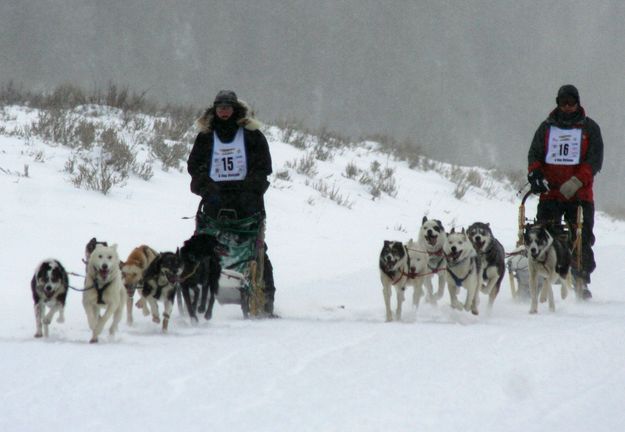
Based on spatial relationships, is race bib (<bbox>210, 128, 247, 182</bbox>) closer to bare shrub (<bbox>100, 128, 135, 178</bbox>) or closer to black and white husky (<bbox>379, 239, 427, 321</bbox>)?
black and white husky (<bbox>379, 239, 427, 321</bbox>)

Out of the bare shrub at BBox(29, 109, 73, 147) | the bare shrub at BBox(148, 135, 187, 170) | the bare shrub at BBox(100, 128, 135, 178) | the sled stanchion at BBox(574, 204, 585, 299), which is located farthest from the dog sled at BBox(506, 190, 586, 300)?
the bare shrub at BBox(29, 109, 73, 147)

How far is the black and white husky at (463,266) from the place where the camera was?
23.9 ft

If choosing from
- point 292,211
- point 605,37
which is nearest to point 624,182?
point 605,37

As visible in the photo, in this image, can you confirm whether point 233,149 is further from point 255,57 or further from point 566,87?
point 255,57

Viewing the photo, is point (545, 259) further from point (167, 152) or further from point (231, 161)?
point (167, 152)

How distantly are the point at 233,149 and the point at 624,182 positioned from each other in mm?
54865

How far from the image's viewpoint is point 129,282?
6562 mm

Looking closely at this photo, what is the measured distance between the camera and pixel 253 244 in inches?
279

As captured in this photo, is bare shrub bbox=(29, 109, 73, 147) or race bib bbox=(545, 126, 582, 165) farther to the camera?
bare shrub bbox=(29, 109, 73, 147)

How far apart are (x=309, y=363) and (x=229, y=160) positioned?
8.87ft

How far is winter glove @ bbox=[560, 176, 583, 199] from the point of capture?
27.0 ft

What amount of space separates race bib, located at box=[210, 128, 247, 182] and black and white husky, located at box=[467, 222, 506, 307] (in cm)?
208

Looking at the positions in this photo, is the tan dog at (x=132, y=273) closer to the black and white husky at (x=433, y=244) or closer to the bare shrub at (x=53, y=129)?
the black and white husky at (x=433, y=244)

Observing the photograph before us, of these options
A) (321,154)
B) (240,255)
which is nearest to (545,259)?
(240,255)
